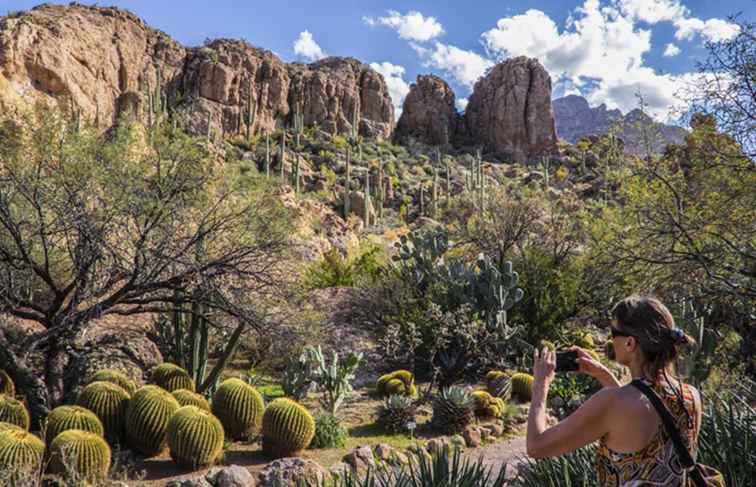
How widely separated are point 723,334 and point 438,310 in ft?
18.6

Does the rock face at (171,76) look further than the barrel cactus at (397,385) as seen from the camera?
Yes

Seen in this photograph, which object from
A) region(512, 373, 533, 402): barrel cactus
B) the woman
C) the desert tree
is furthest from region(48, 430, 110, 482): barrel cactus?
region(512, 373, 533, 402): barrel cactus

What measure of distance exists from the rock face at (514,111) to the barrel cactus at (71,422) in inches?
2379

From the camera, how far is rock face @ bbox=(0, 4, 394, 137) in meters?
35.2

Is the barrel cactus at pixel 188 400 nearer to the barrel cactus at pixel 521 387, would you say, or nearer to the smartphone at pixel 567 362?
the barrel cactus at pixel 521 387

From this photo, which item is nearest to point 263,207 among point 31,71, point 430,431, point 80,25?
point 430,431

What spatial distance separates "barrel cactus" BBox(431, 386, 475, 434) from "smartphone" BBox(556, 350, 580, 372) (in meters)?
5.65

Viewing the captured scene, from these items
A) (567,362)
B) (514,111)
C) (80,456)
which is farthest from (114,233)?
(514,111)

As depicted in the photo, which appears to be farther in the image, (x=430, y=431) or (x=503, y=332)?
(x=503, y=332)

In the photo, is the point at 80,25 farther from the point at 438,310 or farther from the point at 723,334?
the point at 723,334

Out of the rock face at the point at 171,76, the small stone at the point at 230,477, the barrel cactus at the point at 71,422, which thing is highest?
the rock face at the point at 171,76

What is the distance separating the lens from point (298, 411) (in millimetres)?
6945

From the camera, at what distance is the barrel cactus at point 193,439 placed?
6141 mm

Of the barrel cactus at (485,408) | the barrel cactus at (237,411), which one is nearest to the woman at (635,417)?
the barrel cactus at (237,411)
